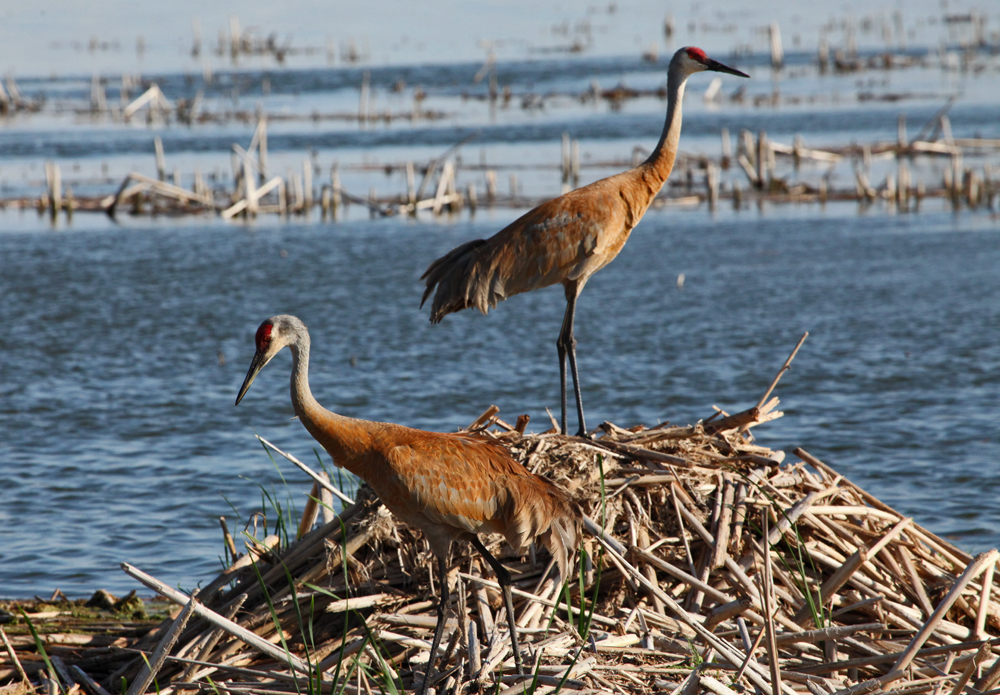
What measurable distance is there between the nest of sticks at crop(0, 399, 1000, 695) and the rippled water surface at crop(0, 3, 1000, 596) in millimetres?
2582

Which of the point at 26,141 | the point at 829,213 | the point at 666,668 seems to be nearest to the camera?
the point at 666,668

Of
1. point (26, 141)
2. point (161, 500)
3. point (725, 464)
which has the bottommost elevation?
point (161, 500)

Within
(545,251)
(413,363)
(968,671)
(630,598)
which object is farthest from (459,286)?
(413,363)

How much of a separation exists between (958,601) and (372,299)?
12.6 meters

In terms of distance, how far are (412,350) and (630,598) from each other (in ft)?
29.7

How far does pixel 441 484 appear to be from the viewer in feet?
15.1

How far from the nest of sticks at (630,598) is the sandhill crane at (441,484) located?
177mm

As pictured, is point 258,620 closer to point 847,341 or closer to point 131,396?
point 131,396

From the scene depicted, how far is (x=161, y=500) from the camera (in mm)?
9109

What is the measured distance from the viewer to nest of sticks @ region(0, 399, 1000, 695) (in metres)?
4.56

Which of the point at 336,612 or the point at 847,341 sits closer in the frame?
the point at 336,612

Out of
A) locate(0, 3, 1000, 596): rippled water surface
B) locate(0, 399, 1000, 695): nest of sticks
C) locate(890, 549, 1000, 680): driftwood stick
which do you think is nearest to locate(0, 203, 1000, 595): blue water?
locate(0, 3, 1000, 596): rippled water surface

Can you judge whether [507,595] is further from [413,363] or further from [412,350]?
[412,350]

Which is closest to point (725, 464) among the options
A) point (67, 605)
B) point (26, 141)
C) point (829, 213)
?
point (67, 605)
